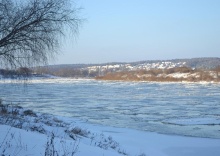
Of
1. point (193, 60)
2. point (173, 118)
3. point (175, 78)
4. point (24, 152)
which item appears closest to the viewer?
point (24, 152)

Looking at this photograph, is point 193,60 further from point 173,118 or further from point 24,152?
point 24,152

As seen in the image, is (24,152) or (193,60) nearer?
(24,152)

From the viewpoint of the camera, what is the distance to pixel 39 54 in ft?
28.6

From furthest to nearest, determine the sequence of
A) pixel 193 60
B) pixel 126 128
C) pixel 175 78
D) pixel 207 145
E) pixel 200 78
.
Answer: pixel 193 60 < pixel 175 78 < pixel 200 78 < pixel 126 128 < pixel 207 145

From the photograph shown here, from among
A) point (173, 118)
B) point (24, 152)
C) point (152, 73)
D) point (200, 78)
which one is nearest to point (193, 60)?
point (152, 73)

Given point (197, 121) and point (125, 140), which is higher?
point (125, 140)

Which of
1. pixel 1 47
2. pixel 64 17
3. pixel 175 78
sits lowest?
pixel 175 78

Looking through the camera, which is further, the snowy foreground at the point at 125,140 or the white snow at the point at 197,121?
the white snow at the point at 197,121

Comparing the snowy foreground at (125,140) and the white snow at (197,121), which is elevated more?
the snowy foreground at (125,140)

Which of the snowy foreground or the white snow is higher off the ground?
the snowy foreground

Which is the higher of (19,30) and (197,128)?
(19,30)

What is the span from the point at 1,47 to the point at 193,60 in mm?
195393

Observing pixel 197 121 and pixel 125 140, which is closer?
pixel 125 140

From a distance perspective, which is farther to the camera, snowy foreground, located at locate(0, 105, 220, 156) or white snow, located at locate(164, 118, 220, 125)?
white snow, located at locate(164, 118, 220, 125)
